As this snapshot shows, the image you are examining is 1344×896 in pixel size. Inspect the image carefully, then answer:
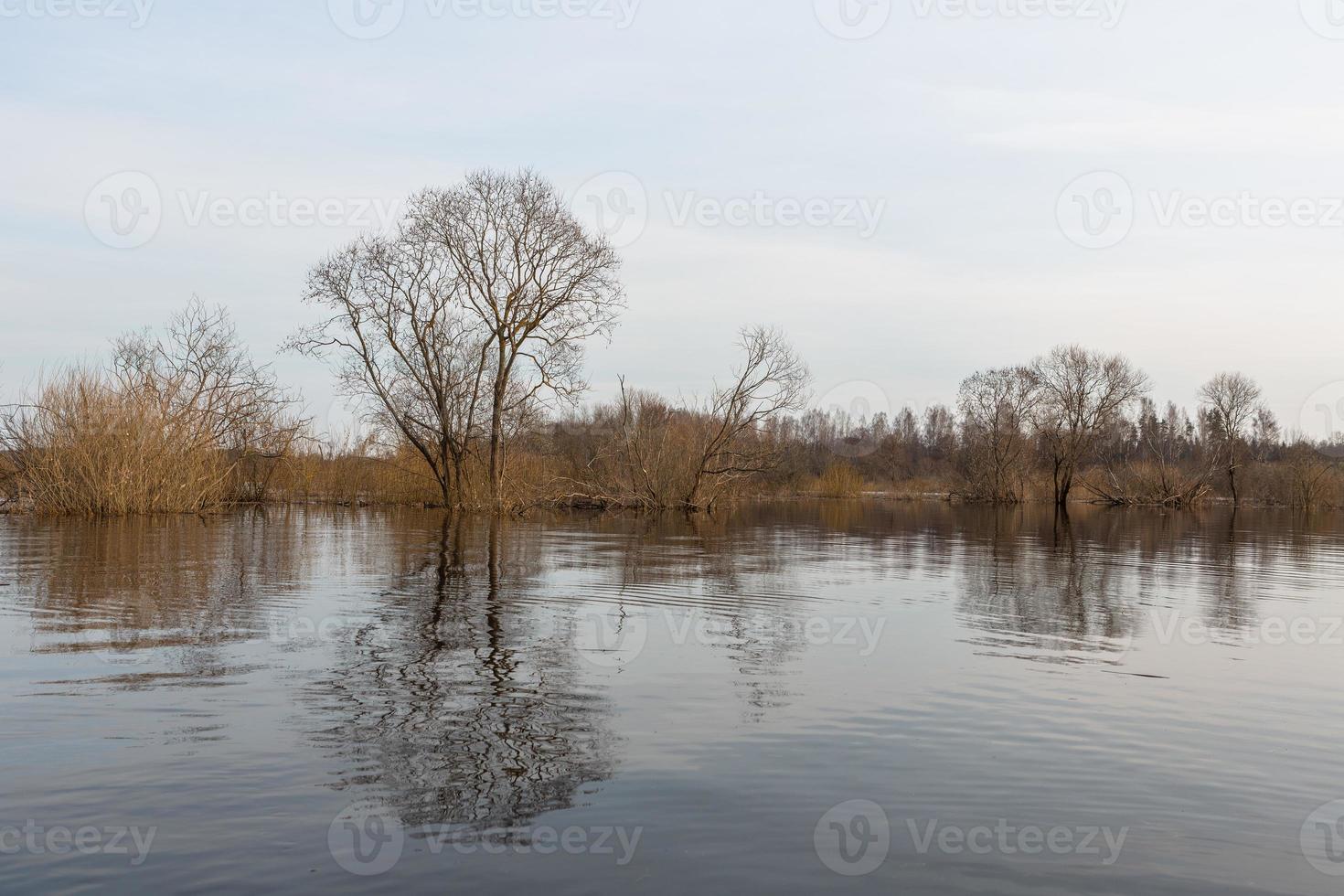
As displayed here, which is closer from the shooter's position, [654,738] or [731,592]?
[654,738]

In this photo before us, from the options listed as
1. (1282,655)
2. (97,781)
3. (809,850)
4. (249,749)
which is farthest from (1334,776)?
(97,781)

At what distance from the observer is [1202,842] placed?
477cm

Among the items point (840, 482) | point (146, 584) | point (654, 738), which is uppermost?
point (840, 482)

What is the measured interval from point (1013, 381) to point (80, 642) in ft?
225

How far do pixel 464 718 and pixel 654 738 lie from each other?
1.24 m

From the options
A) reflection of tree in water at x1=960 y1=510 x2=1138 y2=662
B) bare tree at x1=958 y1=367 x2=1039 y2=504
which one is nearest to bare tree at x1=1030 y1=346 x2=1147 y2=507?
bare tree at x1=958 y1=367 x2=1039 y2=504

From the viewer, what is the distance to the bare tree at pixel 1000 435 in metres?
69.0

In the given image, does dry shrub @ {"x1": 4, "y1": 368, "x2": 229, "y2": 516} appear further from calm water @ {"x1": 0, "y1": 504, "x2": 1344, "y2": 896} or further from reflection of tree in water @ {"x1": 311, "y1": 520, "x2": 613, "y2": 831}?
reflection of tree in water @ {"x1": 311, "y1": 520, "x2": 613, "y2": 831}

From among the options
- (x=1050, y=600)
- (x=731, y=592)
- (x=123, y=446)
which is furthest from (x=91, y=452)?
(x=1050, y=600)

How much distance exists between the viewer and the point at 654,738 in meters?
6.20

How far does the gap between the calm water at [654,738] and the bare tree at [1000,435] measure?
188ft

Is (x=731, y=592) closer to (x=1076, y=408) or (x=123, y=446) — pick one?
(x=123, y=446)

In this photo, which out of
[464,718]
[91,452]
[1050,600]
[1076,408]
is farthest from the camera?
[1076,408]

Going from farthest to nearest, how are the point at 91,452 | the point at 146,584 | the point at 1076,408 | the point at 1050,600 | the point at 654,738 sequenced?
the point at 1076,408
the point at 91,452
the point at 1050,600
the point at 146,584
the point at 654,738
